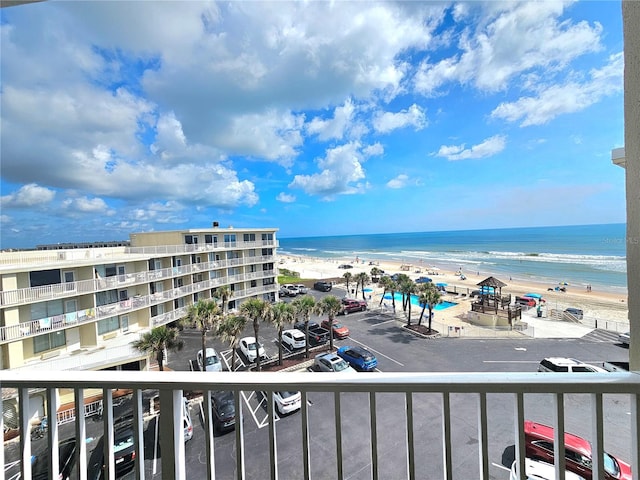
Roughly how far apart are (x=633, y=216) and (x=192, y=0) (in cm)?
307

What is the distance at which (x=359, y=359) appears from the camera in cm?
883

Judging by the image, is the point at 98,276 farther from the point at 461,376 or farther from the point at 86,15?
the point at 461,376

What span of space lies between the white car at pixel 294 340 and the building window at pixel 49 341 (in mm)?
7274

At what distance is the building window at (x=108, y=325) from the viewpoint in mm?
9844

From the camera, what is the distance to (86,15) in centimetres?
221

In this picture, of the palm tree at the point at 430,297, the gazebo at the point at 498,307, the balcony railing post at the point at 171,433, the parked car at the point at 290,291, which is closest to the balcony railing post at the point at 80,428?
the balcony railing post at the point at 171,433

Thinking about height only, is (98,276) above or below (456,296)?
above

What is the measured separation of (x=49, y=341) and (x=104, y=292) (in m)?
2.18

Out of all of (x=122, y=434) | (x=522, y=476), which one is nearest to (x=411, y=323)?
(x=122, y=434)

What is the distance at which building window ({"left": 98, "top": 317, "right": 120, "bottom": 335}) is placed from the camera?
984 cm

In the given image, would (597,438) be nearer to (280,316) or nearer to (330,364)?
(330,364)

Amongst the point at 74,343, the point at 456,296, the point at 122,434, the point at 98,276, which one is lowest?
the point at 456,296

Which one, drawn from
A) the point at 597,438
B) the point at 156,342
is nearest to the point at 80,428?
the point at 597,438

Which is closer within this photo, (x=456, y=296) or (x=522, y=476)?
(x=522, y=476)
